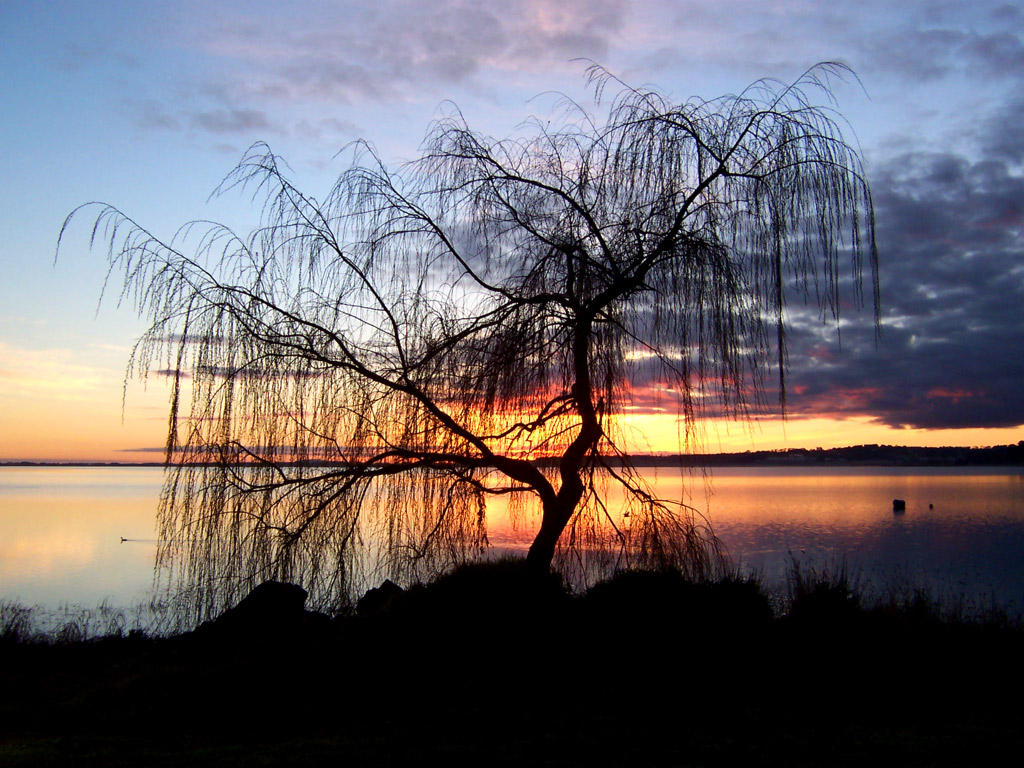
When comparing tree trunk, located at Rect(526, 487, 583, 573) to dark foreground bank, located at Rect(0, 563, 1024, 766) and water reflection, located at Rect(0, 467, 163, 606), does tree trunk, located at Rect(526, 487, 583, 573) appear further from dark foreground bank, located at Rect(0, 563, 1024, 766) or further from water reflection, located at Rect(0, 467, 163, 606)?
water reflection, located at Rect(0, 467, 163, 606)

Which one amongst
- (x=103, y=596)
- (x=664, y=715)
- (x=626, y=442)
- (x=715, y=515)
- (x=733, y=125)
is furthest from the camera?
(x=715, y=515)

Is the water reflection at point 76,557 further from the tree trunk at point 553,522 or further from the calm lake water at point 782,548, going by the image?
the tree trunk at point 553,522

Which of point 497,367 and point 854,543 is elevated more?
point 497,367

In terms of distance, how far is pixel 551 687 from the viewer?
241 inches

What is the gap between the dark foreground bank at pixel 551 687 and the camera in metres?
4.89

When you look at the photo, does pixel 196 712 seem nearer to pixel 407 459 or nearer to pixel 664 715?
pixel 407 459

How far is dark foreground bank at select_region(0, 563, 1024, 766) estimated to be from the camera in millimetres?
4887

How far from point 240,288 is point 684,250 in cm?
391

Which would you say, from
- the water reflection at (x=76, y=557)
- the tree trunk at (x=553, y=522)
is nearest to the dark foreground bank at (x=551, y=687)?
the tree trunk at (x=553, y=522)

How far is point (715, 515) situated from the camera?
4222 cm

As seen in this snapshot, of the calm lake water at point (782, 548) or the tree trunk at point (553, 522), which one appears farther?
the calm lake water at point (782, 548)

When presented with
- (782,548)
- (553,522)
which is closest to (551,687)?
(553,522)

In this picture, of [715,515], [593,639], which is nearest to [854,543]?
[715,515]

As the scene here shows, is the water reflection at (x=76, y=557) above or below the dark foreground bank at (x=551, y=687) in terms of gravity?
below
